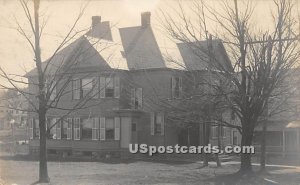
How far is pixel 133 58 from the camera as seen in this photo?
3412cm

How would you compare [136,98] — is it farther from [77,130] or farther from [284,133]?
[284,133]

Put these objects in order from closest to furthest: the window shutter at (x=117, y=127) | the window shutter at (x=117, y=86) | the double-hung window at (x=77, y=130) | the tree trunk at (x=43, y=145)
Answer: the tree trunk at (x=43, y=145)
the window shutter at (x=117, y=127)
the window shutter at (x=117, y=86)
the double-hung window at (x=77, y=130)

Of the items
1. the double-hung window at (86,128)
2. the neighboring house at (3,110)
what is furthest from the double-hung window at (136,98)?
the neighboring house at (3,110)

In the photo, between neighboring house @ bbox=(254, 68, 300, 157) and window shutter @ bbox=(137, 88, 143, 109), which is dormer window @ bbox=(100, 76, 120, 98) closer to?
window shutter @ bbox=(137, 88, 143, 109)

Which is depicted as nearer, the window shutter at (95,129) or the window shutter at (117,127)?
the window shutter at (117,127)

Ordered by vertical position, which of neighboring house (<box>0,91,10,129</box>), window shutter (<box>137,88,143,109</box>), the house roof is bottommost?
neighboring house (<box>0,91,10,129</box>)

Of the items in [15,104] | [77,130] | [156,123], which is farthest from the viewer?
[77,130]

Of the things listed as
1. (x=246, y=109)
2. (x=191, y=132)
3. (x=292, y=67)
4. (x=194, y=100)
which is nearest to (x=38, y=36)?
(x=194, y=100)

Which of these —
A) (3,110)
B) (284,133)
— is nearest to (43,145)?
(3,110)

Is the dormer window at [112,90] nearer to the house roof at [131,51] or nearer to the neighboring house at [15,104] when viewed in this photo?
the house roof at [131,51]

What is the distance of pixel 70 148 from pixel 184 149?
8260 millimetres

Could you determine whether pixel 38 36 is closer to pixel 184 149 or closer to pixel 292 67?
pixel 292 67

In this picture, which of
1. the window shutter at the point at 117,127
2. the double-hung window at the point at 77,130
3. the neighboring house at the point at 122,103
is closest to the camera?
the neighboring house at the point at 122,103

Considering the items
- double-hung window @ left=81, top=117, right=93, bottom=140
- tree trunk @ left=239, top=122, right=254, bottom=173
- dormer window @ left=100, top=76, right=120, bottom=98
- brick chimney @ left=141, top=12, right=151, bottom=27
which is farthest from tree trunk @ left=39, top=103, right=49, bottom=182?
brick chimney @ left=141, top=12, right=151, bottom=27
